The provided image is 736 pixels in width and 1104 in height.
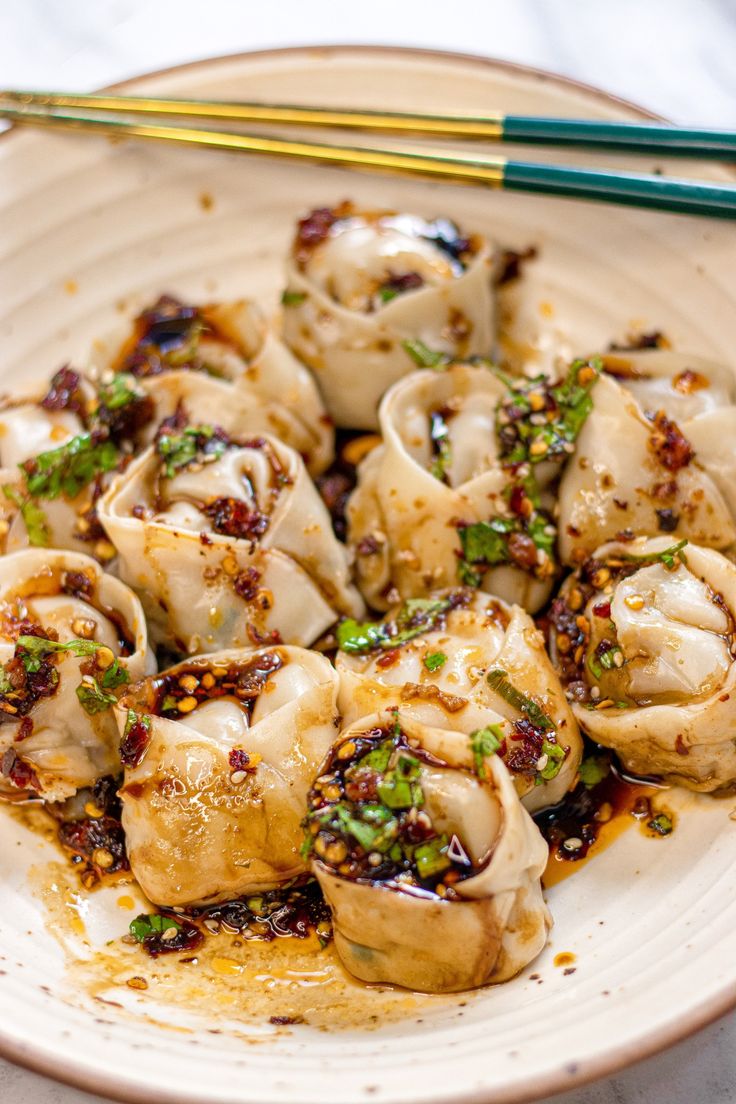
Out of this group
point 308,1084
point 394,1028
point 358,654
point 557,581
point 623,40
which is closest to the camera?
point 308,1084

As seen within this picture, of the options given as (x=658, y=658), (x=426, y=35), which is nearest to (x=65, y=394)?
(x=658, y=658)

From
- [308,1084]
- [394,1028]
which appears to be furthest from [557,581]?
[308,1084]

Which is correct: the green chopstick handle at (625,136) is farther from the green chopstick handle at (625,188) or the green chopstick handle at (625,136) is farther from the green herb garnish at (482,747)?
the green herb garnish at (482,747)

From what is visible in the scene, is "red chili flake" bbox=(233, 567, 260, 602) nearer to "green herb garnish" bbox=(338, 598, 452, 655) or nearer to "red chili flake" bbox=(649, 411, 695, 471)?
"green herb garnish" bbox=(338, 598, 452, 655)

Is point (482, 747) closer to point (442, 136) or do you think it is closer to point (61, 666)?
point (61, 666)

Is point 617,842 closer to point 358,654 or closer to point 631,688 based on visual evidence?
point 631,688

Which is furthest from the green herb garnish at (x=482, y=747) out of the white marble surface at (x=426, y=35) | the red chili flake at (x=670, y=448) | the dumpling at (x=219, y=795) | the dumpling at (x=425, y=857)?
the white marble surface at (x=426, y=35)
